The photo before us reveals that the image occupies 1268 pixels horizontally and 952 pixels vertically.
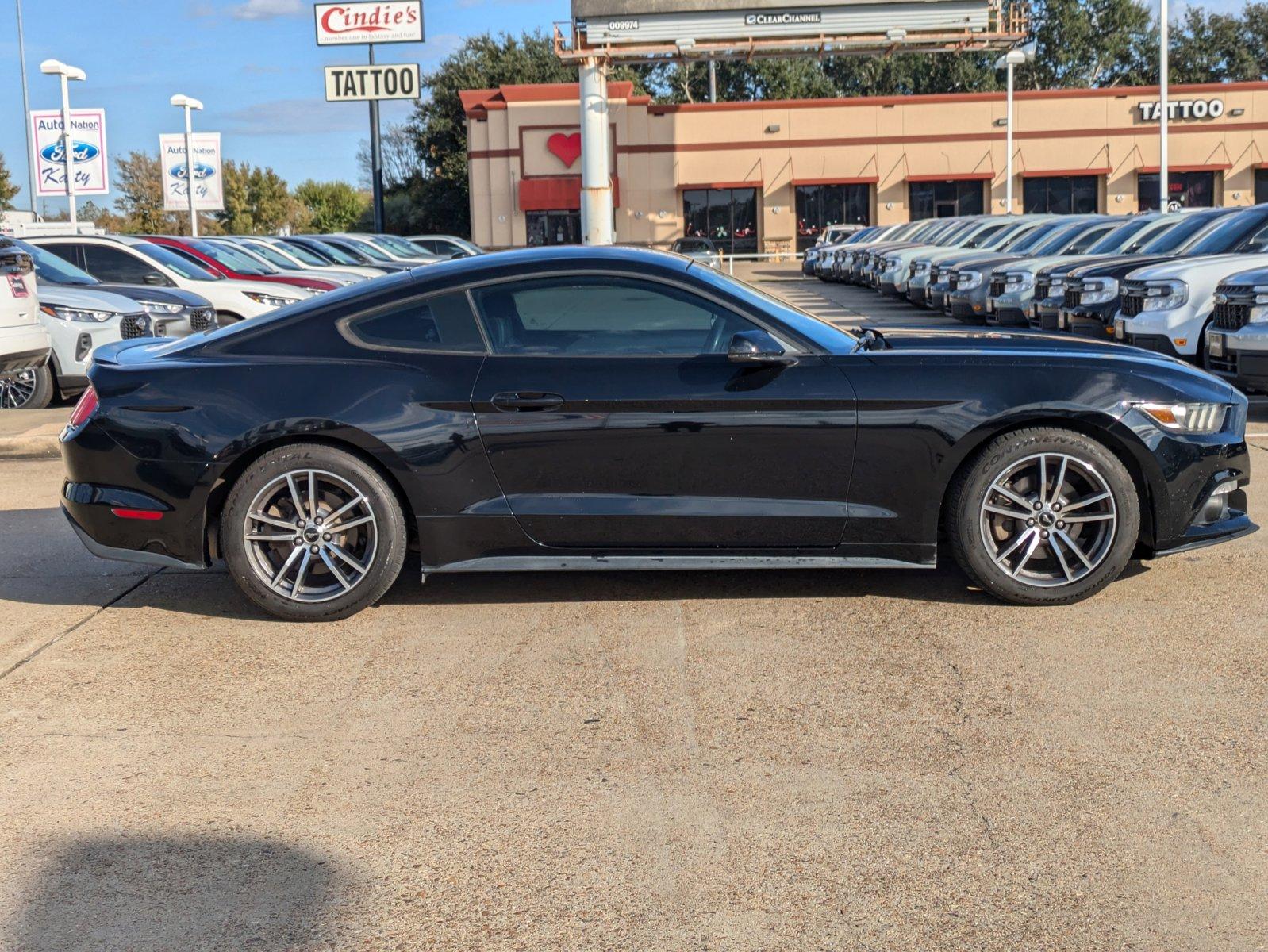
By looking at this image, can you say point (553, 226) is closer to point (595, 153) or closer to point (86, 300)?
point (595, 153)

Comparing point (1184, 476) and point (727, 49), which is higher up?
point (727, 49)

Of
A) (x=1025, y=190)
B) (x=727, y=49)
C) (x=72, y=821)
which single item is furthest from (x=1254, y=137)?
(x=72, y=821)

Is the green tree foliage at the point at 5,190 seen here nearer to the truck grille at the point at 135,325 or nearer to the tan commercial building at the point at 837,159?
the tan commercial building at the point at 837,159

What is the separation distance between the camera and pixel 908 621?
5.78 meters

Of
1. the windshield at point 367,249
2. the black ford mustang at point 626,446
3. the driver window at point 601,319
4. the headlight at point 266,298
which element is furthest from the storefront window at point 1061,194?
the driver window at point 601,319

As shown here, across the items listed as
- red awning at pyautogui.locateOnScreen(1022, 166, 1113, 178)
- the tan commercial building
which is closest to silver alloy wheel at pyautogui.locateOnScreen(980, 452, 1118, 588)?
the tan commercial building

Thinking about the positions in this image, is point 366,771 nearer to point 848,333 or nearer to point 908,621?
point 908,621

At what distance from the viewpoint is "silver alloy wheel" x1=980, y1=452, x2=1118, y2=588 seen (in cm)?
580

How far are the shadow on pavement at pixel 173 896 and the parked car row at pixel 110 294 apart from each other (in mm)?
9242

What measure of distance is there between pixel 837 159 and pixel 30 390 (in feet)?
164

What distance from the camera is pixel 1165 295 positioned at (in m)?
12.4

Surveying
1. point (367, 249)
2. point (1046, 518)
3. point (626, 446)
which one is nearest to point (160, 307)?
point (626, 446)

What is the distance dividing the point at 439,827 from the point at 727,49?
44.0 m

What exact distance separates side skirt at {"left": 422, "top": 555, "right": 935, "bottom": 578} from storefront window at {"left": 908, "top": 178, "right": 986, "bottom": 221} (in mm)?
56290
